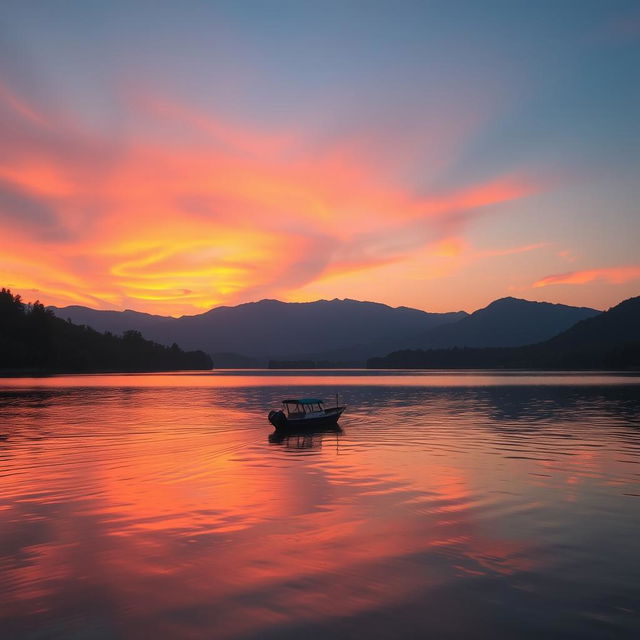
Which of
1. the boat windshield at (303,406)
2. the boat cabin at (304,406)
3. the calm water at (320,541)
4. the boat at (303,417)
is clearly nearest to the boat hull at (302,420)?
the boat at (303,417)

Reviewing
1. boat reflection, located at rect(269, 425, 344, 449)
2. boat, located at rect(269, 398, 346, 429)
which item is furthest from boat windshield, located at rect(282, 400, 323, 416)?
boat reflection, located at rect(269, 425, 344, 449)

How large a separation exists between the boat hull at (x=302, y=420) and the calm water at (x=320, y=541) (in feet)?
44.1

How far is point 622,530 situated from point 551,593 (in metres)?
9.77

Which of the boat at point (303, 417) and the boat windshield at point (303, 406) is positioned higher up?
the boat windshield at point (303, 406)

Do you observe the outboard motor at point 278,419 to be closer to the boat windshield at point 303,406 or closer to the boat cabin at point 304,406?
the boat cabin at point 304,406

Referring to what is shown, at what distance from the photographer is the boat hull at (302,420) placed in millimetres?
69375

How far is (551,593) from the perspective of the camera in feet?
62.0

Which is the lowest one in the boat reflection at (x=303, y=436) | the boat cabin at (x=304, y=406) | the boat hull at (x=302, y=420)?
the boat reflection at (x=303, y=436)

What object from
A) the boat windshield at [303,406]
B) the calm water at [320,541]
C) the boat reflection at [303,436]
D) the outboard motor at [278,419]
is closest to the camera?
the calm water at [320,541]

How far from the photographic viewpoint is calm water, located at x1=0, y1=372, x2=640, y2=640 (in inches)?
669

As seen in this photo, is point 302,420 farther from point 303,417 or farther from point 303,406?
point 303,406

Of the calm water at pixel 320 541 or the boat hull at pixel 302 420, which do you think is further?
the boat hull at pixel 302 420

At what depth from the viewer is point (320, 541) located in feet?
80.8

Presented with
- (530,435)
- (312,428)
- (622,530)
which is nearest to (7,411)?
(312,428)
